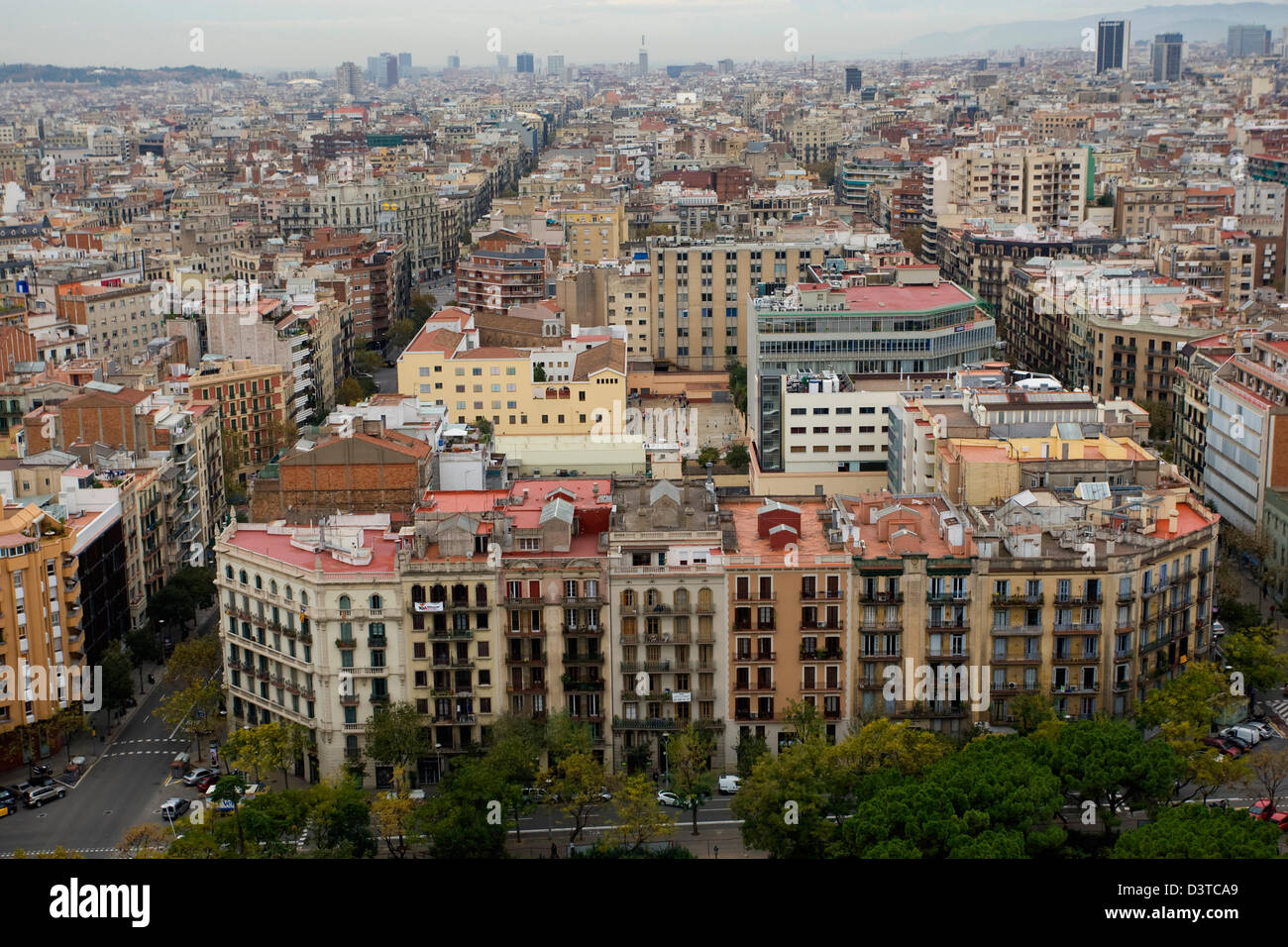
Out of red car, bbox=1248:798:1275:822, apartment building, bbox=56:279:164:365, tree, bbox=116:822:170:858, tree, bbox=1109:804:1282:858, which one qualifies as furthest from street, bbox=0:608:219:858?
apartment building, bbox=56:279:164:365

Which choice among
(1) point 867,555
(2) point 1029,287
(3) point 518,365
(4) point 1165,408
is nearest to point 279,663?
(1) point 867,555

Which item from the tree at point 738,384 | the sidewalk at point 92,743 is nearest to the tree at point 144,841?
the sidewalk at point 92,743

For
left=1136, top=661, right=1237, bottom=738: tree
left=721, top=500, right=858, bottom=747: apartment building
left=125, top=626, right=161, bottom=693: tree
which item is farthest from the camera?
left=125, top=626, right=161, bottom=693: tree

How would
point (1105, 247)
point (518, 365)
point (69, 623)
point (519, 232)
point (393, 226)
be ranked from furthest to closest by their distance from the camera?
point (393, 226) → point (519, 232) → point (1105, 247) → point (518, 365) → point (69, 623)

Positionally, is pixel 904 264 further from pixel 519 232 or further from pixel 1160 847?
pixel 1160 847

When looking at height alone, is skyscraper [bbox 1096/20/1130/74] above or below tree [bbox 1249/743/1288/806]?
above

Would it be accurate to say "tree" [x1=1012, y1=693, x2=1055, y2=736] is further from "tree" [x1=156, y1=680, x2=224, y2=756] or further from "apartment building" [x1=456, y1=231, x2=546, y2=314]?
"apartment building" [x1=456, y1=231, x2=546, y2=314]
